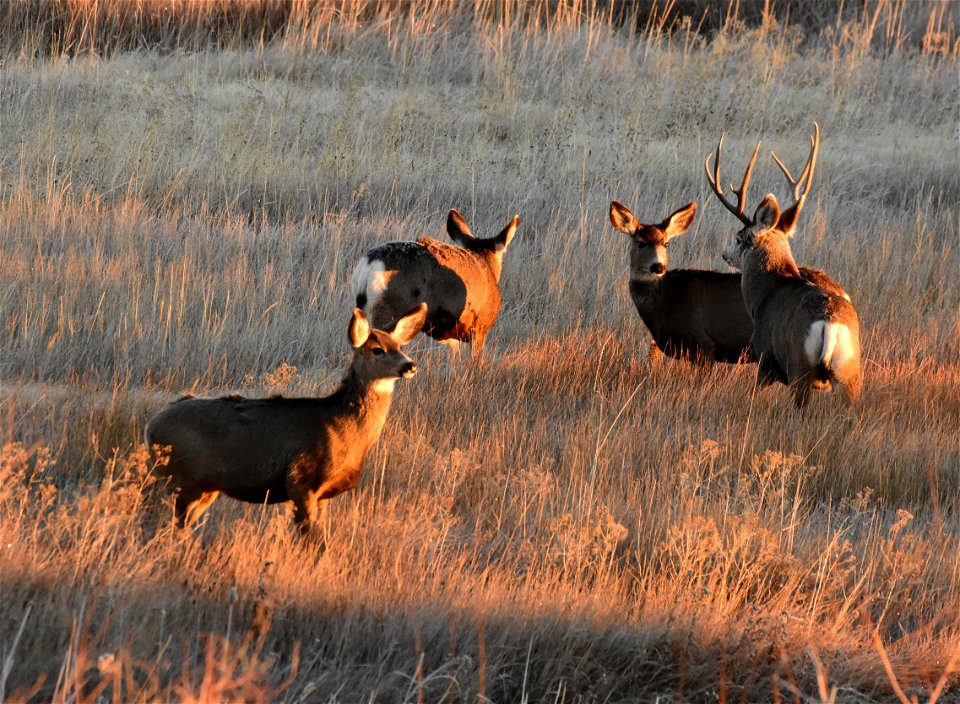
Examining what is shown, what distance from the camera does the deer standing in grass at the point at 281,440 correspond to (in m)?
4.64

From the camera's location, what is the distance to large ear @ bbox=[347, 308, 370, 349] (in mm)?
4898

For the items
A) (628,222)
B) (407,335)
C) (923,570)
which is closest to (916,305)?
(628,222)

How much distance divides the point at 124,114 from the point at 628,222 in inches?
293

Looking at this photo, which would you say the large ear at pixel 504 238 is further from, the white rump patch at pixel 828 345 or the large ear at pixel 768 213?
the white rump patch at pixel 828 345

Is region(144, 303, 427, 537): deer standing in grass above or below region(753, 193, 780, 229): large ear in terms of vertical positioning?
below

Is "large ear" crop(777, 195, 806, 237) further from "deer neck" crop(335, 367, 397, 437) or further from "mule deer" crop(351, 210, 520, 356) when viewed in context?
"deer neck" crop(335, 367, 397, 437)

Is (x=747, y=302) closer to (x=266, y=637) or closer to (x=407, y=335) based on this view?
(x=407, y=335)

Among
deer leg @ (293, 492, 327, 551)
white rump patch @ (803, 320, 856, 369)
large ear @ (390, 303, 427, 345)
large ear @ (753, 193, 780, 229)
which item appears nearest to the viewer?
deer leg @ (293, 492, 327, 551)

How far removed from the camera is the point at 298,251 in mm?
10250

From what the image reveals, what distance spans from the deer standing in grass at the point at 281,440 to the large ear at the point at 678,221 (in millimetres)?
3674

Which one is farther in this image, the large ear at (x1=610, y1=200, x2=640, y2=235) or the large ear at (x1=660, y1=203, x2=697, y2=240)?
the large ear at (x1=660, y1=203, x2=697, y2=240)

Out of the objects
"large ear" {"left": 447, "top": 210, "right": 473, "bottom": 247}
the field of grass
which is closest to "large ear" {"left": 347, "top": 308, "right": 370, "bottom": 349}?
the field of grass

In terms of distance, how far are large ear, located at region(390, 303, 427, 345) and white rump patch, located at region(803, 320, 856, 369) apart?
2.34 m

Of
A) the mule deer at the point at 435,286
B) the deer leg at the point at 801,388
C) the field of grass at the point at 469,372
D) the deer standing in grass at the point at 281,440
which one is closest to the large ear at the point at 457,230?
the mule deer at the point at 435,286
